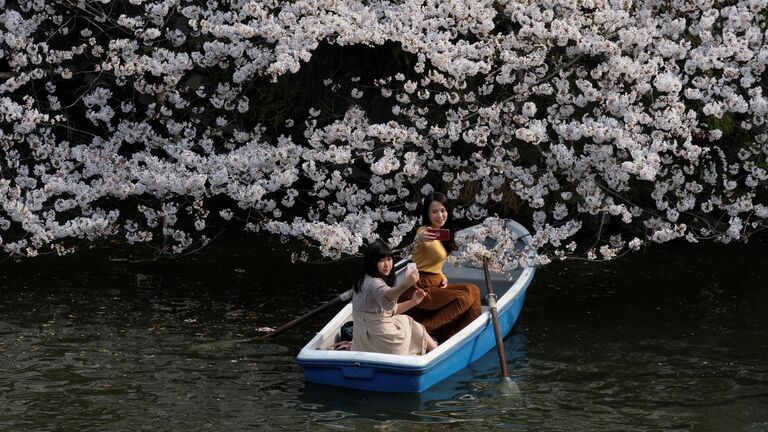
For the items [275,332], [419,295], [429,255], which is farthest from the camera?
→ [275,332]

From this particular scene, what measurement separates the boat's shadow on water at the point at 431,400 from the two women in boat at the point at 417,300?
1.37 ft

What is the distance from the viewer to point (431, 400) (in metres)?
10.5

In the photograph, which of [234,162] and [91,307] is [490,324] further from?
[91,307]

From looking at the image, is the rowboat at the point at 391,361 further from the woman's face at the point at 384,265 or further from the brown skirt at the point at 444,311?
the woman's face at the point at 384,265

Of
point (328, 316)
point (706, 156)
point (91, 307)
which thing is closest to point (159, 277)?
point (91, 307)

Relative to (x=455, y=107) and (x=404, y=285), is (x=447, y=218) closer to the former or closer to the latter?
(x=404, y=285)

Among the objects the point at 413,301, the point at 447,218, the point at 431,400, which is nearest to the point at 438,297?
the point at 447,218

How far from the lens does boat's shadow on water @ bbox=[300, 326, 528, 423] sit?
10.1 metres

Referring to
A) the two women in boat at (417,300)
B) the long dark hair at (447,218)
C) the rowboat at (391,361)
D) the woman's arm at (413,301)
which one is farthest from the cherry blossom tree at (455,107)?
the woman's arm at (413,301)

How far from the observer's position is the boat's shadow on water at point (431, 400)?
1008cm

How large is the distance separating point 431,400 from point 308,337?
8.29 ft

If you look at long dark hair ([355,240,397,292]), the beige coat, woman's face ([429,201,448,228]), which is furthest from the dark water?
woman's face ([429,201,448,228])

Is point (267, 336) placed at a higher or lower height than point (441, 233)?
lower

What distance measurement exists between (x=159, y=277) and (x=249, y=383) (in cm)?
A: 464
